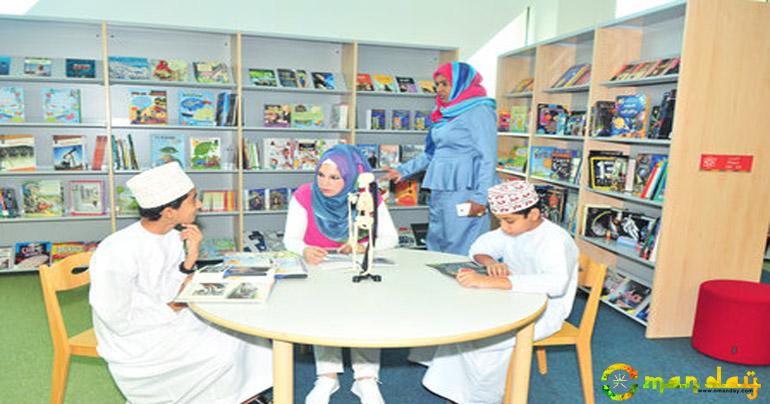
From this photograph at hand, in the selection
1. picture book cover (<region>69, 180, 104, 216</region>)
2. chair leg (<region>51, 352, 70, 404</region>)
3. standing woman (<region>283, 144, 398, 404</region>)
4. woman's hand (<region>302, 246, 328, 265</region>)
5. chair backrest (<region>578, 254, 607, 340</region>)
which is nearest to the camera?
chair leg (<region>51, 352, 70, 404</region>)

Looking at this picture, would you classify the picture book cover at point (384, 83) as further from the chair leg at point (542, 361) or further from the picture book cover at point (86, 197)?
the chair leg at point (542, 361)

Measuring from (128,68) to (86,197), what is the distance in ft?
3.70

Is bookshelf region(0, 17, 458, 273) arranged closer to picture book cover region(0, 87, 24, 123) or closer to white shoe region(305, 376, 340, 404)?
picture book cover region(0, 87, 24, 123)

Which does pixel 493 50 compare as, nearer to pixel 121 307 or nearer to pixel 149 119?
pixel 149 119

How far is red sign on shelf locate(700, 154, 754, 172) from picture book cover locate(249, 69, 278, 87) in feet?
10.9

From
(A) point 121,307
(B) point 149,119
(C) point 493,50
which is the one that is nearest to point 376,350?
(A) point 121,307

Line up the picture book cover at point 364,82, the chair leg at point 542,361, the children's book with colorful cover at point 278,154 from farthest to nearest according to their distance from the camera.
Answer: the picture book cover at point 364,82 < the children's book with colorful cover at point 278,154 < the chair leg at point 542,361

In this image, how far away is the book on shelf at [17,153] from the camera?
428 cm

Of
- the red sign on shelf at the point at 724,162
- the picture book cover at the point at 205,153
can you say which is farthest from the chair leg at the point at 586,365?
the picture book cover at the point at 205,153

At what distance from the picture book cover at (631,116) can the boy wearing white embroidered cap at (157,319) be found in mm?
2991

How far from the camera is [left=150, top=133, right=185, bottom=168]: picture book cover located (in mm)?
4648

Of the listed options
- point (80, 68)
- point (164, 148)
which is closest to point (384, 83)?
point (164, 148)

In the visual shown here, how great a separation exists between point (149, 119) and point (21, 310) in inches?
68.3

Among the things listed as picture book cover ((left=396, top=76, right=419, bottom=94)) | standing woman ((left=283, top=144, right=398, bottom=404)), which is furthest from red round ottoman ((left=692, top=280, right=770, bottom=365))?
picture book cover ((left=396, top=76, right=419, bottom=94))
